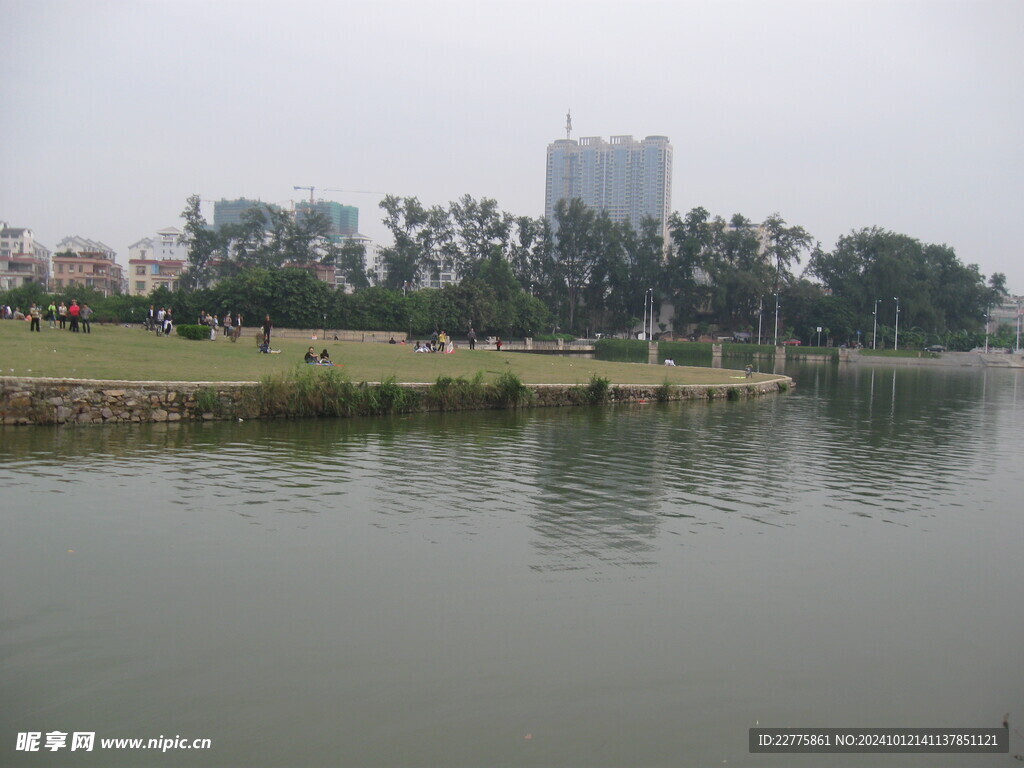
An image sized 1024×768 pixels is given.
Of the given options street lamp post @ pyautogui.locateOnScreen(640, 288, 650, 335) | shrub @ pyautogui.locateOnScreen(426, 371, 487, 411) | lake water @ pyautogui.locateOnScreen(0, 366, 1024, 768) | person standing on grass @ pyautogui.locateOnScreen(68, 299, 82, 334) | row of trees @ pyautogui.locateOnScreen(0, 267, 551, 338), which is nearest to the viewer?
lake water @ pyautogui.locateOnScreen(0, 366, 1024, 768)

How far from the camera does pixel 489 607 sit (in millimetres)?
7930

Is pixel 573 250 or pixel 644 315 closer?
pixel 573 250

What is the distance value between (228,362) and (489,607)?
21.3m

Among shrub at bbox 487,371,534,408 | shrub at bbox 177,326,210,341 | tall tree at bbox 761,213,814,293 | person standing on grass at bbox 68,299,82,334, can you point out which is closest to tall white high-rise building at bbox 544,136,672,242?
tall tree at bbox 761,213,814,293

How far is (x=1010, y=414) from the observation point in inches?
1212

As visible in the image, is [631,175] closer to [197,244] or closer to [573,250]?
[573,250]

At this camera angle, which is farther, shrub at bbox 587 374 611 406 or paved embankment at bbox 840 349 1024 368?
paved embankment at bbox 840 349 1024 368

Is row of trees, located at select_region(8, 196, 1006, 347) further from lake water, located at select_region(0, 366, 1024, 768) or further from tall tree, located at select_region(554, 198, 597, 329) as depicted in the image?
lake water, located at select_region(0, 366, 1024, 768)

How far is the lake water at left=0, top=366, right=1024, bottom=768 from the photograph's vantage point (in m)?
5.83

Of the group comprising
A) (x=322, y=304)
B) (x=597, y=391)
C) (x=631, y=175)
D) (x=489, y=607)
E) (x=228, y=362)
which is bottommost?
(x=489, y=607)

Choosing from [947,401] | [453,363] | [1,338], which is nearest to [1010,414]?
[947,401]

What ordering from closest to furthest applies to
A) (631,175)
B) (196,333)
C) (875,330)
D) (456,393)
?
(456,393) → (196,333) → (875,330) → (631,175)

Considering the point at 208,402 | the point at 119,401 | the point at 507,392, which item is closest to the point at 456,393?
the point at 507,392

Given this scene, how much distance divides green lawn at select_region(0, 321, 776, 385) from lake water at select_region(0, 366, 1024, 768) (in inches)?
257
